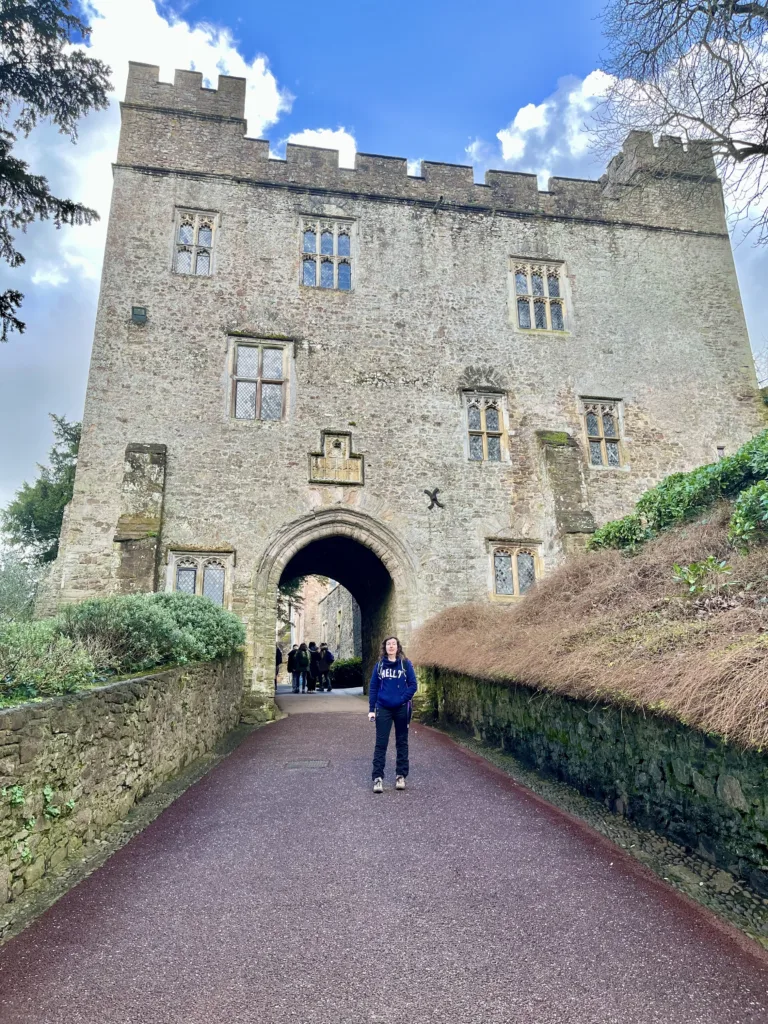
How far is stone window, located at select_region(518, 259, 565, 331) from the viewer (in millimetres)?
15141

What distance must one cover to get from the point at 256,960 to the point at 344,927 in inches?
20.3

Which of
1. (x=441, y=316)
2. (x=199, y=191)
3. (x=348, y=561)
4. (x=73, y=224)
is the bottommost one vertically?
(x=348, y=561)

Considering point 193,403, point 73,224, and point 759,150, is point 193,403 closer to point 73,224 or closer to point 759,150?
point 73,224

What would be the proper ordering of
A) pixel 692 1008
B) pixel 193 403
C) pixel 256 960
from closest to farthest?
pixel 692 1008 < pixel 256 960 < pixel 193 403

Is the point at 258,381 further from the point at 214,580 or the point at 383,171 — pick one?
the point at 383,171

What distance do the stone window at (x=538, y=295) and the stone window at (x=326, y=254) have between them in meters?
4.27

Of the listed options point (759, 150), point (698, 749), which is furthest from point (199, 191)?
point (698, 749)

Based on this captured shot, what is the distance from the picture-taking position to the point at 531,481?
13836mm

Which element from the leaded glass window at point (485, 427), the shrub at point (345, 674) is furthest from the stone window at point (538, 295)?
the shrub at point (345, 674)

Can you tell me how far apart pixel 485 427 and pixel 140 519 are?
7835mm

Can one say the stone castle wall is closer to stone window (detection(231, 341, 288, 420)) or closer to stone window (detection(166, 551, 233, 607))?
stone window (detection(166, 551, 233, 607))

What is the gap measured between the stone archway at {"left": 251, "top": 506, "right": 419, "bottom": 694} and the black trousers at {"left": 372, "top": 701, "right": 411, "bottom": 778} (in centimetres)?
609

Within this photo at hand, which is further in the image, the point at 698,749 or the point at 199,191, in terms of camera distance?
the point at 199,191

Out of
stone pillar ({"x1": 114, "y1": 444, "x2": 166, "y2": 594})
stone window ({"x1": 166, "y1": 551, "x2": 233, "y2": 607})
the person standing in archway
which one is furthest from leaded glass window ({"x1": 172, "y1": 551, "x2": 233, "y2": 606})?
the person standing in archway
